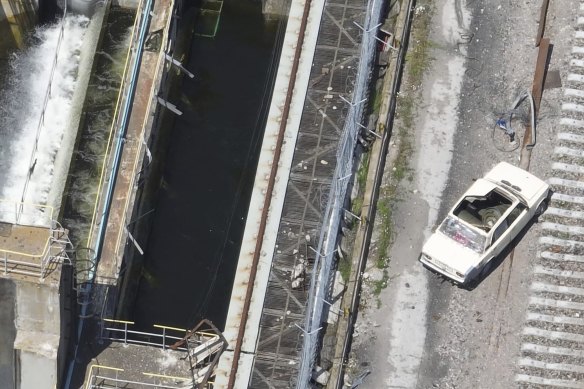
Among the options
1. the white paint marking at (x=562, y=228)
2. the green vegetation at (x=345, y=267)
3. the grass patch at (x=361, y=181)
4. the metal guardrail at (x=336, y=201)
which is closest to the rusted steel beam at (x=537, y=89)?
the white paint marking at (x=562, y=228)

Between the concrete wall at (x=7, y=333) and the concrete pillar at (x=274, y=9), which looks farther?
the concrete pillar at (x=274, y=9)

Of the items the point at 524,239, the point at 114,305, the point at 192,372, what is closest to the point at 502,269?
the point at 524,239

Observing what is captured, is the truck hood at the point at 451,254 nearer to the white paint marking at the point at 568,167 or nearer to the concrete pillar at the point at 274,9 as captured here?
the white paint marking at the point at 568,167

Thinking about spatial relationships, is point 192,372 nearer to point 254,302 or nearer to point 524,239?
point 254,302

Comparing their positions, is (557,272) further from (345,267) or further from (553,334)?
(345,267)

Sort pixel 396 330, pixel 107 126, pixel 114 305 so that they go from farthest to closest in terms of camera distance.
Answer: pixel 107 126 → pixel 114 305 → pixel 396 330

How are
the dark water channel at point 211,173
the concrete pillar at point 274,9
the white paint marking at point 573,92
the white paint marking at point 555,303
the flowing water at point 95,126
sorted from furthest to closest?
the concrete pillar at point 274,9 < the flowing water at point 95,126 < the dark water channel at point 211,173 < the white paint marking at point 573,92 < the white paint marking at point 555,303

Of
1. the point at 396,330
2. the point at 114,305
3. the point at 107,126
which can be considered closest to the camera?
the point at 396,330
